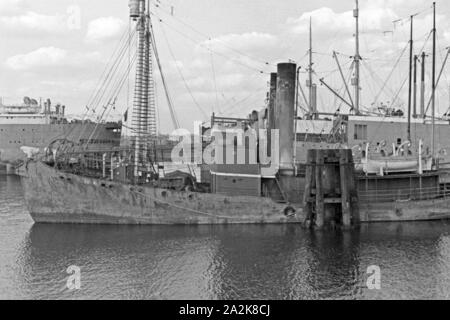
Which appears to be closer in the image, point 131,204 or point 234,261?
point 234,261

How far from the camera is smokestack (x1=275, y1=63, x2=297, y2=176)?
26734mm

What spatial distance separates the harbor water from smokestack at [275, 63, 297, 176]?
4.07 meters

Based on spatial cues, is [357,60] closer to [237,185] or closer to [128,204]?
[237,185]

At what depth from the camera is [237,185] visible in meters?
26.4

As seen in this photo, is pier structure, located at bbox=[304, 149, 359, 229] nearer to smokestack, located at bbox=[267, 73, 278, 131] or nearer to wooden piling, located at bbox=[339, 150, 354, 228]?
wooden piling, located at bbox=[339, 150, 354, 228]

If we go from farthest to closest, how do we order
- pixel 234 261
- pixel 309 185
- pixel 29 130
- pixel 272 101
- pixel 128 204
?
pixel 29 130 < pixel 272 101 < pixel 128 204 < pixel 309 185 < pixel 234 261

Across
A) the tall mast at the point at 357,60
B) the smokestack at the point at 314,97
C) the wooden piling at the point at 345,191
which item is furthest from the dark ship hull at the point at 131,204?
the smokestack at the point at 314,97

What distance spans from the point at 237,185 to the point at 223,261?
7.77 m

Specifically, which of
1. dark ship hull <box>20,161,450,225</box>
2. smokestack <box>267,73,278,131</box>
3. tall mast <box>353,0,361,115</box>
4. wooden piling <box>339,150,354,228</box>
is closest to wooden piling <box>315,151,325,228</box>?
dark ship hull <box>20,161,450,225</box>

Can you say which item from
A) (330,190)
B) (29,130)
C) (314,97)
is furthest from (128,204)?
(29,130)

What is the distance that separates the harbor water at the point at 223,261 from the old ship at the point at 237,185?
94 centimetres
